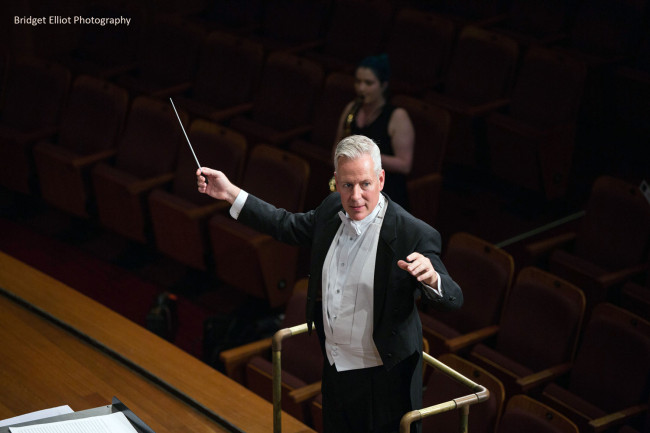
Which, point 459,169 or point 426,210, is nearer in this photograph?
point 426,210

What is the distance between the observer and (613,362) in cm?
99

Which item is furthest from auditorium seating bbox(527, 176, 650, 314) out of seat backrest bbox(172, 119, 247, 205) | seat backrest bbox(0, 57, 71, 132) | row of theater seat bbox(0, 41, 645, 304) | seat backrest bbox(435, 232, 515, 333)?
seat backrest bbox(0, 57, 71, 132)

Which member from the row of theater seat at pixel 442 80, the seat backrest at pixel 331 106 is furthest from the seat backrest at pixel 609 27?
the seat backrest at pixel 331 106

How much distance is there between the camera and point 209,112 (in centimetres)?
162

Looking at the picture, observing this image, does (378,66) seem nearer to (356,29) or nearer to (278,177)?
(278,177)

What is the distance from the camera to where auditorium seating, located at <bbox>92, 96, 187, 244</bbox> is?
1446mm

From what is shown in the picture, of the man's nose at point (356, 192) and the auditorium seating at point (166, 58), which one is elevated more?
the man's nose at point (356, 192)

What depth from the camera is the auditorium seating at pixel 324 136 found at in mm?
1420

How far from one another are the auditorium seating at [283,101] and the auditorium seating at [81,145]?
0.67ft

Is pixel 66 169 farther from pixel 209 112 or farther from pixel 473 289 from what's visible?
pixel 473 289

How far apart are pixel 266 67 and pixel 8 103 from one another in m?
0.49

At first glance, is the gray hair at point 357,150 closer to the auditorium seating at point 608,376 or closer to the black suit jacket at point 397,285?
the black suit jacket at point 397,285

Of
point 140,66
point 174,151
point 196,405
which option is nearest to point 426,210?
point 174,151

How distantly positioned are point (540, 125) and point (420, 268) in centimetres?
100
